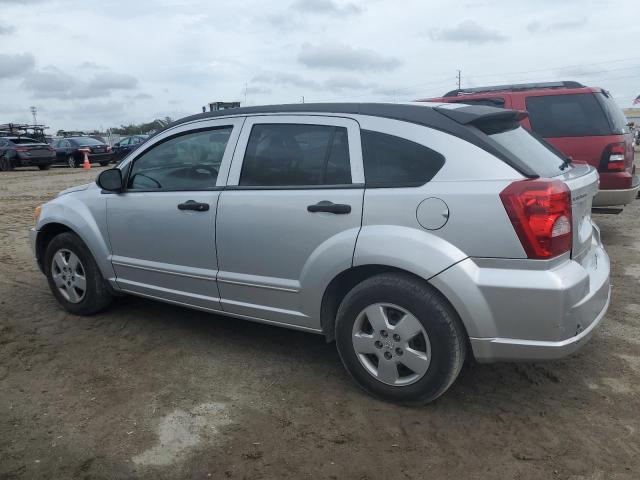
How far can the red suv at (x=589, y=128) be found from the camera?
6.35 metres

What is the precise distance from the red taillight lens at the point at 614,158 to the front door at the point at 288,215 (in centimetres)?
438

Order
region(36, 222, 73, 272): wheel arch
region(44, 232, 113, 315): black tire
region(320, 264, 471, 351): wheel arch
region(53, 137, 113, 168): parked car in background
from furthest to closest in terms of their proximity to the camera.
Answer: region(53, 137, 113, 168): parked car in background < region(36, 222, 73, 272): wheel arch < region(44, 232, 113, 315): black tire < region(320, 264, 471, 351): wheel arch

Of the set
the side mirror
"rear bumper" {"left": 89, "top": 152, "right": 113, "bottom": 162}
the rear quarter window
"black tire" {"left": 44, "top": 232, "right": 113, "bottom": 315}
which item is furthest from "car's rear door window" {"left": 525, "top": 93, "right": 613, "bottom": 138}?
"rear bumper" {"left": 89, "top": 152, "right": 113, "bottom": 162}

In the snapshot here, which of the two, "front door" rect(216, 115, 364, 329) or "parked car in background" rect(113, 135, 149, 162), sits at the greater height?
"parked car in background" rect(113, 135, 149, 162)

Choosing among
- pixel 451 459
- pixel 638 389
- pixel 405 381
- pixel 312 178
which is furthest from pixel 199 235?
pixel 638 389

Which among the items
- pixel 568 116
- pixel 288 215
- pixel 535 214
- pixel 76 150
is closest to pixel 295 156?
pixel 288 215

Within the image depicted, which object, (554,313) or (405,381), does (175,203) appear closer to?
(405,381)

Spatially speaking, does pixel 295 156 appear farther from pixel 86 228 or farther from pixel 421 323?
pixel 86 228

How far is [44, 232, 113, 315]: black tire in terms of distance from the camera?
450 centimetres

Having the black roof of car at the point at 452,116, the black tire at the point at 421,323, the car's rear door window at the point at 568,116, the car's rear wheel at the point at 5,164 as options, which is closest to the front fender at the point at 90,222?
the black roof of car at the point at 452,116

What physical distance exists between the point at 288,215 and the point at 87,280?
2145 mm

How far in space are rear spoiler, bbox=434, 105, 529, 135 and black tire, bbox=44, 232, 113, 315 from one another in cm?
298

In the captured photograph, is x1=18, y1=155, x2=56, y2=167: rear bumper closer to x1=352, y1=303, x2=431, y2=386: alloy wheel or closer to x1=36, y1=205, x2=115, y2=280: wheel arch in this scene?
x1=36, y1=205, x2=115, y2=280: wheel arch

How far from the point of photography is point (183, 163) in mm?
4004
